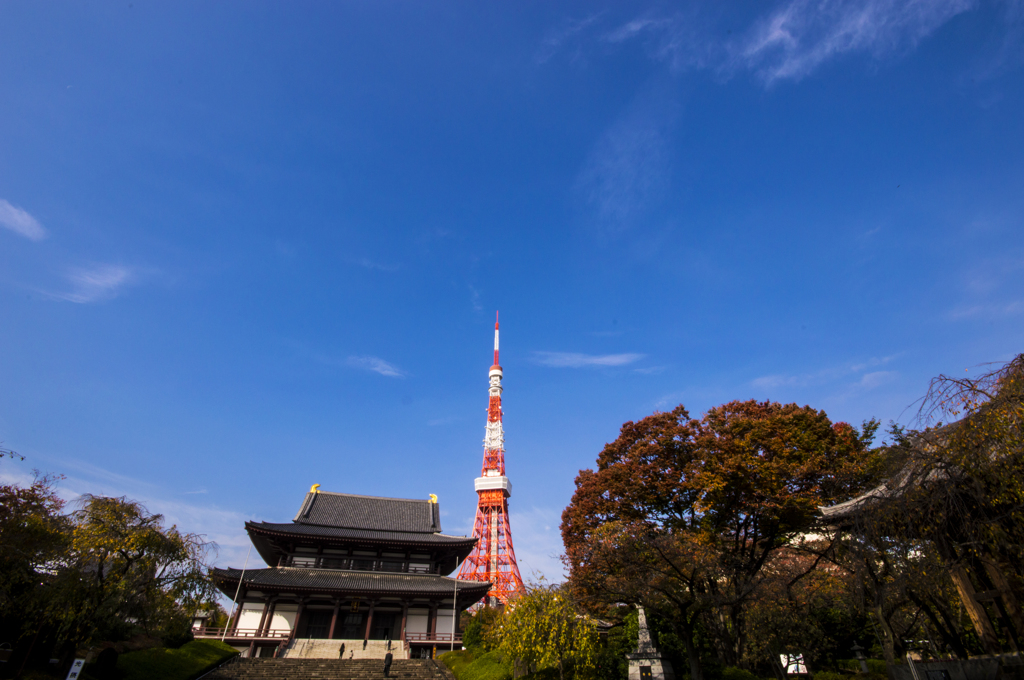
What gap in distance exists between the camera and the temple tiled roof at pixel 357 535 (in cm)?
2955

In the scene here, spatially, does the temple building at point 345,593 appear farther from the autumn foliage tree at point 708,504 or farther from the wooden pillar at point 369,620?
the autumn foliage tree at point 708,504

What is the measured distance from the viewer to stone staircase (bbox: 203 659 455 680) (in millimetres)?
20625

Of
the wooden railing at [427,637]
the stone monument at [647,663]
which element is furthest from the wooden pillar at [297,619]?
the stone monument at [647,663]

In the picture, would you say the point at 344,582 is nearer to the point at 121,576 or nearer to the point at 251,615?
the point at 251,615

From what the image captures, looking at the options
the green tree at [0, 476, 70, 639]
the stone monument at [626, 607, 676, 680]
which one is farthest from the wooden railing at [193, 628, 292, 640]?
the stone monument at [626, 607, 676, 680]

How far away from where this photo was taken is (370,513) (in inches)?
1468

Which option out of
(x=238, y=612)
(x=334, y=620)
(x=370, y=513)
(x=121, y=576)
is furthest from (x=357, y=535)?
(x=121, y=576)

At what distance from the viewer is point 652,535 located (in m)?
17.7

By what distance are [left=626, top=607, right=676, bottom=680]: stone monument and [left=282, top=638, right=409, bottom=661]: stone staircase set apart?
41.9 feet

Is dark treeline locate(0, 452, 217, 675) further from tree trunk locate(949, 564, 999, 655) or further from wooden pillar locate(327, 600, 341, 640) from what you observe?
tree trunk locate(949, 564, 999, 655)

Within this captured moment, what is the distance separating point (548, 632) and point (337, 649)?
16109 mm

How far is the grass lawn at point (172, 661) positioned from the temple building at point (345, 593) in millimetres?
3133

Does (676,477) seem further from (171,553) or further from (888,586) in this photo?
(171,553)

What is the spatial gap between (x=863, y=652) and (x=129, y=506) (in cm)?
3112
